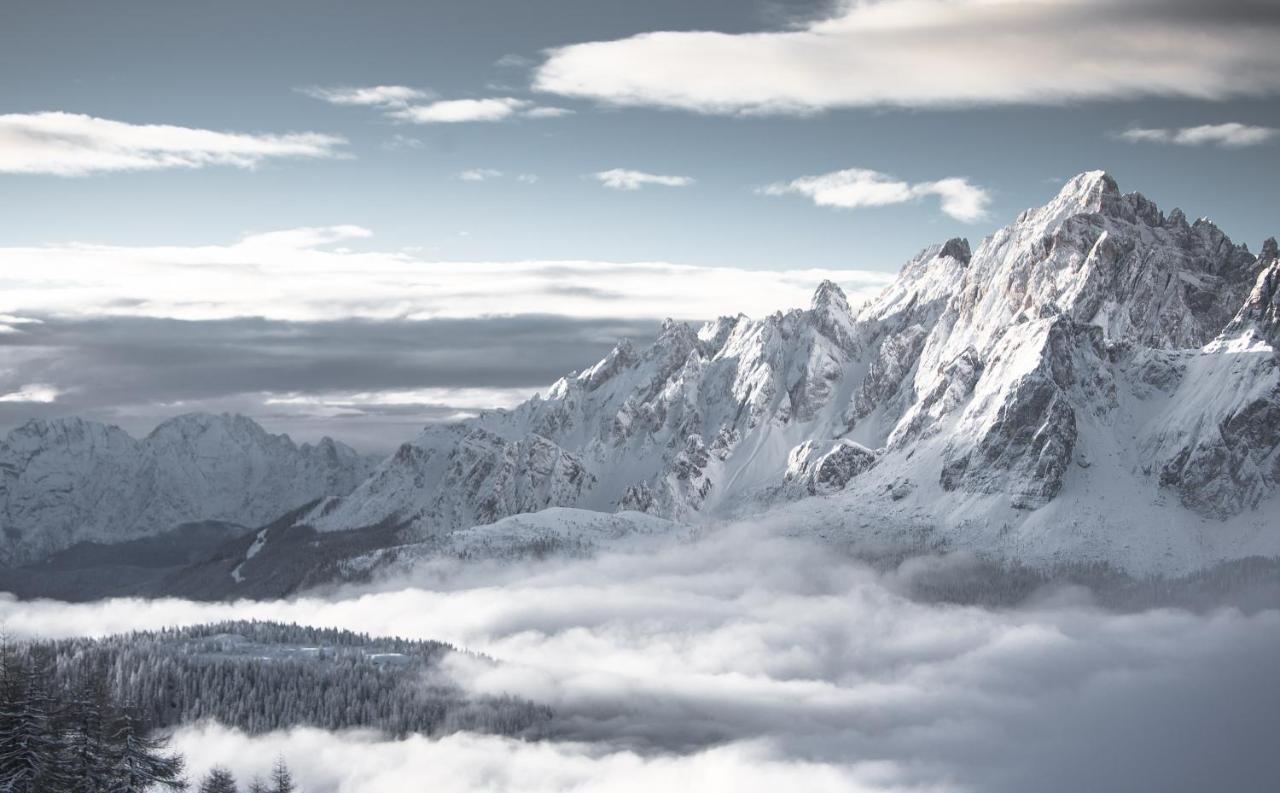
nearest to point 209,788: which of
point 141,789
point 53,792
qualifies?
point 141,789

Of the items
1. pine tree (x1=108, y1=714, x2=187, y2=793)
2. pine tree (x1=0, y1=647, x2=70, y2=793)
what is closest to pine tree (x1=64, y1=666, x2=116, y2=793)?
pine tree (x1=108, y1=714, x2=187, y2=793)

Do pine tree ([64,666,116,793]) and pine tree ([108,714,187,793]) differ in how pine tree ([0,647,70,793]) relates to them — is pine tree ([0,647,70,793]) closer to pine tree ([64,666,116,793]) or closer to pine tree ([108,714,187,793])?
pine tree ([64,666,116,793])

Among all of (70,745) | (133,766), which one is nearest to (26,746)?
(70,745)

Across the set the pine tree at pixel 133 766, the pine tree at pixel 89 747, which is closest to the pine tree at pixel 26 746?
the pine tree at pixel 89 747

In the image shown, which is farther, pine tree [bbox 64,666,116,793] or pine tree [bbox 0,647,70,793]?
pine tree [bbox 64,666,116,793]

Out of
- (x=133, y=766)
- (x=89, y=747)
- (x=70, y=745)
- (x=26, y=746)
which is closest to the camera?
(x=26, y=746)

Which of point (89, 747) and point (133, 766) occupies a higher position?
point (89, 747)

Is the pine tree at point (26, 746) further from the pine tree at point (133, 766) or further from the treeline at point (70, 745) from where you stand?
the pine tree at point (133, 766)

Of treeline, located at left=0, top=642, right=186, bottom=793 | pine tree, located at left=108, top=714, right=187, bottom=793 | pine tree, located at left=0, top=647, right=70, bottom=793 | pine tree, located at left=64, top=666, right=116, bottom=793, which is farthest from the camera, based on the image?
pine tree, located at left=108, top=714, right=187, bottom=793

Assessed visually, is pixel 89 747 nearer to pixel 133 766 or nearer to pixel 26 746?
pixel 133 766

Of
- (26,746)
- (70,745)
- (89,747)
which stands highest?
(26,746)

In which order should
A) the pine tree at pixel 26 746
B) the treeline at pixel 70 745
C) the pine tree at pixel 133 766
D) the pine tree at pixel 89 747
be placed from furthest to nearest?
the pine tree at pixel 133 766, the pine tree at pixel 89 747, the treeline at pixel 70 745, the pine tree at pixel 26 746

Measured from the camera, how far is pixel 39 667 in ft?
396

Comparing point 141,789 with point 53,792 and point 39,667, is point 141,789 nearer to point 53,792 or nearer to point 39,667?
point 53,792
